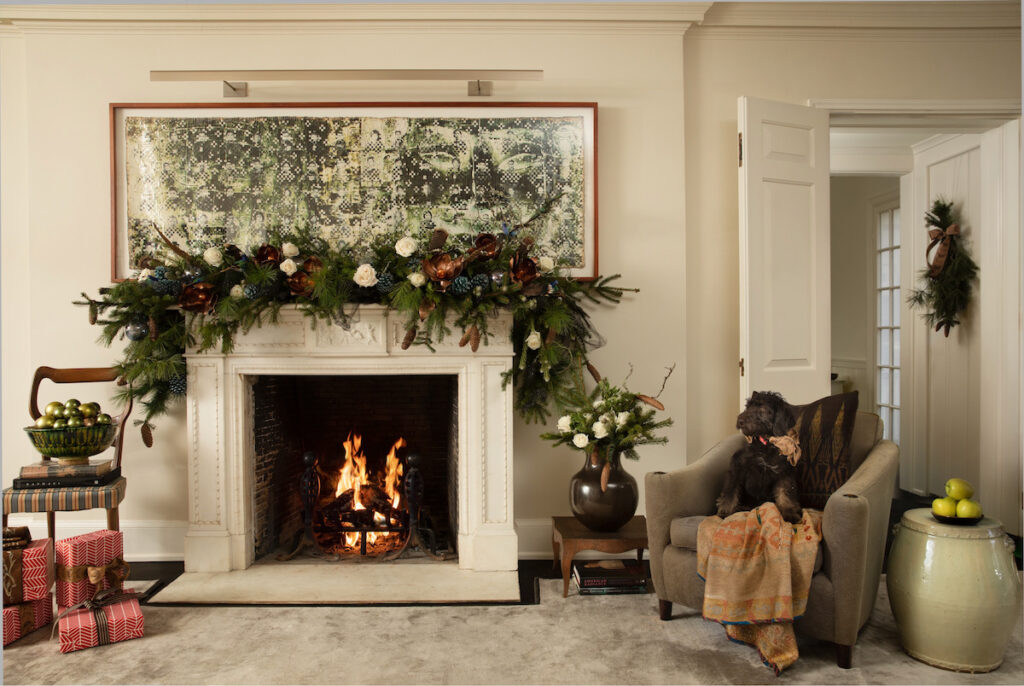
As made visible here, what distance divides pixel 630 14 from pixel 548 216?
1130mm

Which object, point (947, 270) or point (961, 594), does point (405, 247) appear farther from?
point (947, 270)

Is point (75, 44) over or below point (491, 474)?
over

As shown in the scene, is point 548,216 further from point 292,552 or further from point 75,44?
point 75,44

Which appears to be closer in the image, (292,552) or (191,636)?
(191,636)

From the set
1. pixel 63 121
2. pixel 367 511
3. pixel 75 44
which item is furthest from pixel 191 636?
pixel 75 44

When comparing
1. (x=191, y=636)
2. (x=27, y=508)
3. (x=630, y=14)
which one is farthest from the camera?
(x=630, y=14)

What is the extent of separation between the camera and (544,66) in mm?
3684

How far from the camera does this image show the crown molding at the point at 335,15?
359cm

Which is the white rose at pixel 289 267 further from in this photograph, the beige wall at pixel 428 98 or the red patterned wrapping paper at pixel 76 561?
the red patterned wrapping paper at pixel 76 561

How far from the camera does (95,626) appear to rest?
2643mm

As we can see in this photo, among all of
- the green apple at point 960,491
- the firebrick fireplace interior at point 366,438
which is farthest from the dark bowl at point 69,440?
the green apple at point 960,491

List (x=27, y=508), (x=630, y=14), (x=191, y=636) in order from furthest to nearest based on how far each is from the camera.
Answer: (x=630, y=14) → (x=27, y=508) → (x=191, y=636)

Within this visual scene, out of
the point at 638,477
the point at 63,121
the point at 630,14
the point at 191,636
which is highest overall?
the point at 630,14

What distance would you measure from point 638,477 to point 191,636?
87.6 inches
